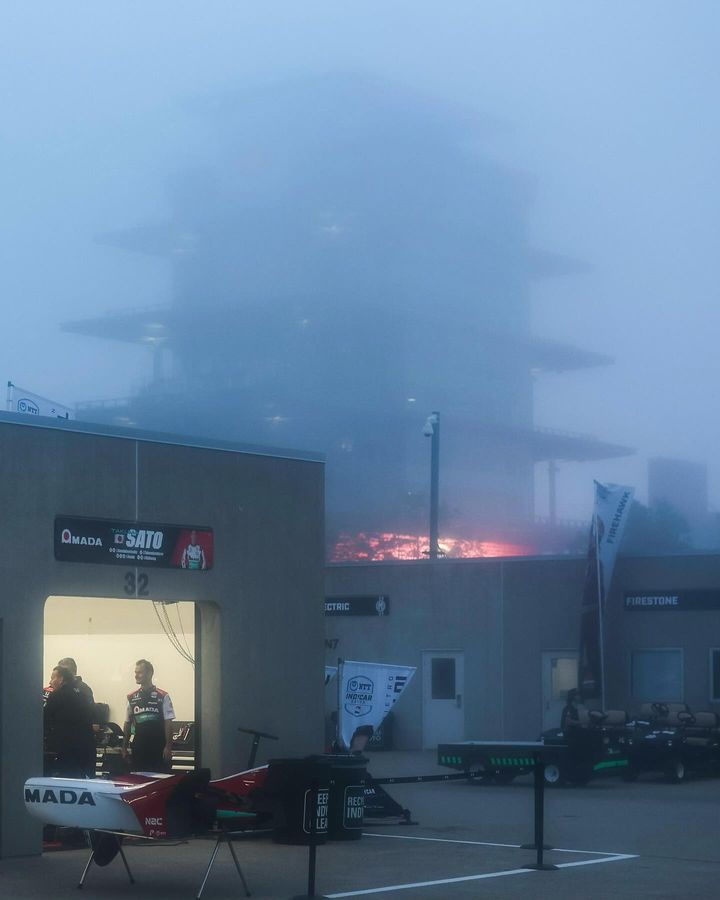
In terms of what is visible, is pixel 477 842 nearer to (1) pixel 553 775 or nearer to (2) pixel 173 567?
(2) pixel 173 567

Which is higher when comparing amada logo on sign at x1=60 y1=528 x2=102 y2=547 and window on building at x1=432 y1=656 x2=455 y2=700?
amada logo on sign at x1=60 y1=528 x2=102 y2=547

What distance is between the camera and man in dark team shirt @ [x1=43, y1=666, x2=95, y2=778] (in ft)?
43.7

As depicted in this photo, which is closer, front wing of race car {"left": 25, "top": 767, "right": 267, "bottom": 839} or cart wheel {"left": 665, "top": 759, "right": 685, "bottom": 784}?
front wing of race car {"left": 25, "top": 767, "right": 267, "bottom": 839}

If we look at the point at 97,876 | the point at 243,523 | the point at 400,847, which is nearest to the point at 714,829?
the point at 400,847

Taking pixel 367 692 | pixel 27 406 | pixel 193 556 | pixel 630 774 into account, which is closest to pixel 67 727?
pixel 193 556

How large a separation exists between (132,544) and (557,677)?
1647cm

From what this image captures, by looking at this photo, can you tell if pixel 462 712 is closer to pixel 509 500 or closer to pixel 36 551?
pixel 36 551

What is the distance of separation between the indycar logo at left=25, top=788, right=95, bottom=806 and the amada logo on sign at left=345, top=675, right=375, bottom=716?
31.4 ft

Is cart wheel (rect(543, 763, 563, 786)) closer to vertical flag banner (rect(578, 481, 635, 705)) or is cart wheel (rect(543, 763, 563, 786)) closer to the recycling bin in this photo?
vertical flag banner (rect(578, 481, 635, 705))

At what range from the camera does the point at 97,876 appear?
11.5 metres

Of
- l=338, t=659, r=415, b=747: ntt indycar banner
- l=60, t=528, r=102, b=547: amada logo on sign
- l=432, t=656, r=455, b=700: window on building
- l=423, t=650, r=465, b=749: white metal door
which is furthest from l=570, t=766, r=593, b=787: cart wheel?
l=60, t=528, r=102, b=547: amada logo on sign

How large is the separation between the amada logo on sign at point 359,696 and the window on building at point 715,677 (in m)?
9.23

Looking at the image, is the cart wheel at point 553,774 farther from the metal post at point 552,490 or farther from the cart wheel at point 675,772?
the metal post at point 552,490

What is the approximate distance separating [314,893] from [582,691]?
57.4 ft
